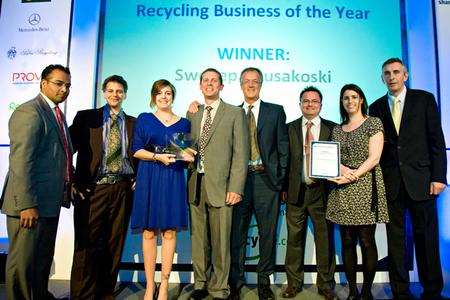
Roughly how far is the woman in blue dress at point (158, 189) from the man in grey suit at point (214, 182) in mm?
166

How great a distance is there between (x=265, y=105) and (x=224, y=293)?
5.46 ft

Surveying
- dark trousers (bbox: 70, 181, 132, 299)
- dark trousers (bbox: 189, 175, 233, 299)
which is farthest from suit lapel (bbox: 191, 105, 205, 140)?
dark trousers (bbox: 70, 181, 132, 299)

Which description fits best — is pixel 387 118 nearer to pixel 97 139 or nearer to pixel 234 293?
pixel 234 293

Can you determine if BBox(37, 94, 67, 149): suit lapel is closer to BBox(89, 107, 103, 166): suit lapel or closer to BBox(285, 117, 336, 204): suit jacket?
BBox(89, 107, 103, 166): suit lapel

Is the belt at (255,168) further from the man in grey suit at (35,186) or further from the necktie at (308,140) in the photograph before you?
the man in grey suit at (35,186)

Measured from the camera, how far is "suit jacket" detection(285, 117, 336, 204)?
10.1 ft

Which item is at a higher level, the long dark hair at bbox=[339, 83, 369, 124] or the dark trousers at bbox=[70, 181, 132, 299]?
the long dark hair at bbox=[339, 83, 369, 124]

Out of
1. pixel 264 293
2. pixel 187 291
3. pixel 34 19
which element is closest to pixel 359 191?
pixel 264 293

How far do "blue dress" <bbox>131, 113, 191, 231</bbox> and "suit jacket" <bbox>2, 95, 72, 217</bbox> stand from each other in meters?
0.56

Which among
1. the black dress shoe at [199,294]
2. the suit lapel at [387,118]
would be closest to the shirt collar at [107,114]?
the black dress shoe at [199,294]

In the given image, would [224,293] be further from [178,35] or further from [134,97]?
[178,35]

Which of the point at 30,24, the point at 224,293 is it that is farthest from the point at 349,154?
the point at 30,24

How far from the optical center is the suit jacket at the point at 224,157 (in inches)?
109

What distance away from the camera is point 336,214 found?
2.80 metres
